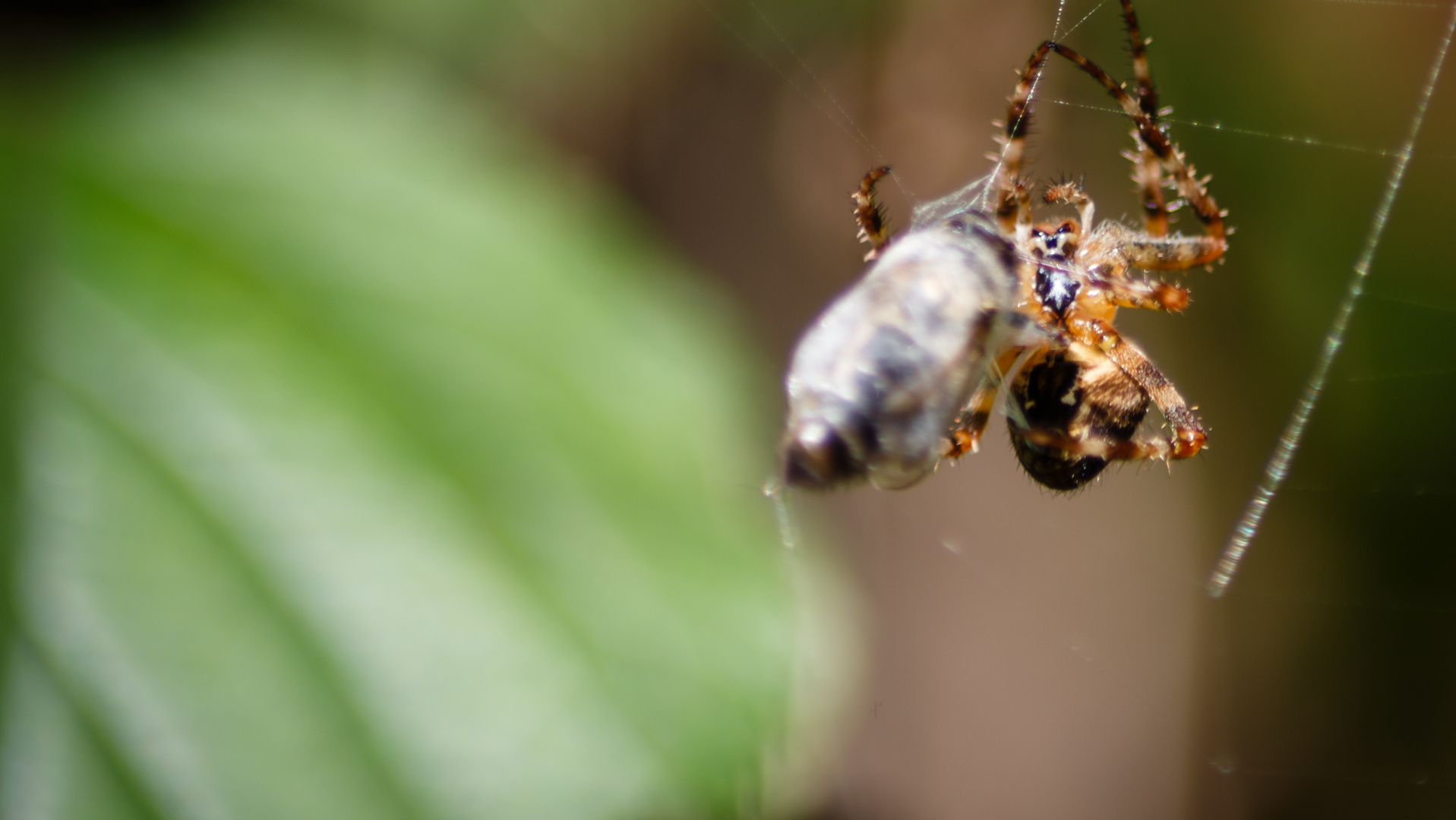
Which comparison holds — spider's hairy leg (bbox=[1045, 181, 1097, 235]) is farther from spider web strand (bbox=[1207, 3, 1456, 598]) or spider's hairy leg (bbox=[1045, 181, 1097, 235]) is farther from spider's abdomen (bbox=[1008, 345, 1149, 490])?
spider web strand (bbox=[1207, 3, 1456, 598])

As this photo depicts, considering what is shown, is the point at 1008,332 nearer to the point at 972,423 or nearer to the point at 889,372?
the point at 889,372

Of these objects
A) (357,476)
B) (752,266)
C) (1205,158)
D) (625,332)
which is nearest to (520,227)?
(625,332)

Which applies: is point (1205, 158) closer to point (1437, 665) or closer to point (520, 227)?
point (1437, 665)

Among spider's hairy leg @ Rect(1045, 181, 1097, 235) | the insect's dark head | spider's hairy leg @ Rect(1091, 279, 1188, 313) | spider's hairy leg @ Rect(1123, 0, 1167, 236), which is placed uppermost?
spider's hairy leg @ Rect(1123, 0, 1167, 236)

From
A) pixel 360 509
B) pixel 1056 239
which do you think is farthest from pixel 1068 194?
pixel 360 509

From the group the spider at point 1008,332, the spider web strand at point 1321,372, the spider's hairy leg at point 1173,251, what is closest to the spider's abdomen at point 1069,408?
the spider at point 1008,332

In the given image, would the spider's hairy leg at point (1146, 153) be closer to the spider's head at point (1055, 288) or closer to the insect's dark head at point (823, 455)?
the spider's head at point (1055, 288)

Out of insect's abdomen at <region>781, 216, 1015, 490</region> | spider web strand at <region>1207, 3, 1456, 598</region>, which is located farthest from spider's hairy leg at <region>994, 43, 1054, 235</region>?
spider web strand at <region>1207, 3, 1456, 598</region>
